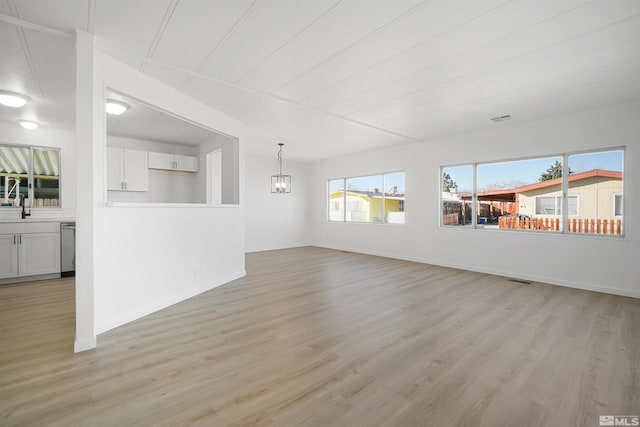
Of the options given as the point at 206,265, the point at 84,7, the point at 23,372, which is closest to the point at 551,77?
the point at 84,7

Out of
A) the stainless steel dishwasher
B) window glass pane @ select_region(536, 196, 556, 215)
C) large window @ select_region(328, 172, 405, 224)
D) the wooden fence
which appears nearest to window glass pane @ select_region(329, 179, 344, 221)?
large window @ select_region(328, 172, 405, 224)

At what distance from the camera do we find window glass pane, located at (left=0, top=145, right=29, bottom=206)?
4918mm

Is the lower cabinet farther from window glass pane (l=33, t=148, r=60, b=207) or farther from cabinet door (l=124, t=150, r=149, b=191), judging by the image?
cabinet door (l=124, t=150, r=149, b=191)

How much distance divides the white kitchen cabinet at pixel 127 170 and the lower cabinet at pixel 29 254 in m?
1.28

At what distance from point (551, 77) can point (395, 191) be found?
4116 millimetres

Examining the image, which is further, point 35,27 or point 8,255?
point 8,255

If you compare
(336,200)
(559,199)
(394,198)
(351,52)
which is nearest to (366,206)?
(394,198)

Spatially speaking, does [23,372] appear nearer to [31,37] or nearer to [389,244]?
[31,37]

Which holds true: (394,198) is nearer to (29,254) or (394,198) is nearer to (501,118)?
(501,118)

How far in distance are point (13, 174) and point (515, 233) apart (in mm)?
8941

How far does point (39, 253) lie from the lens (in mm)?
4613

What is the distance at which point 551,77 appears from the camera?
319 cm

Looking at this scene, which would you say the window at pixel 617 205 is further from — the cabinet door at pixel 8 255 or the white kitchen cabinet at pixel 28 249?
the cabinet door at pixel 8 255

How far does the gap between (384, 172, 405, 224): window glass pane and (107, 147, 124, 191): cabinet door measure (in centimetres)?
588
